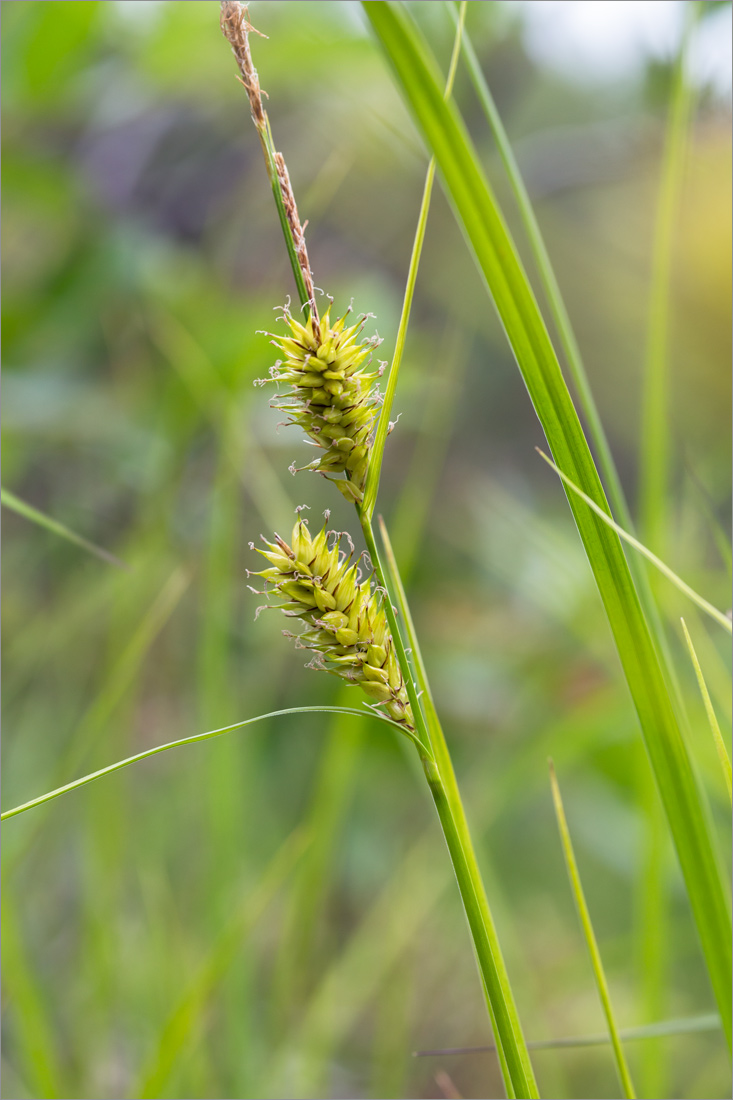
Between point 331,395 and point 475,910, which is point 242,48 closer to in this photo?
point 331,395

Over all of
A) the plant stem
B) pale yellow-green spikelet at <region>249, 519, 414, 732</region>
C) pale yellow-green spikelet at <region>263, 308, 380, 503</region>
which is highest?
pale yellow-green spikelet at <region>263, 308, 380, 503</region>

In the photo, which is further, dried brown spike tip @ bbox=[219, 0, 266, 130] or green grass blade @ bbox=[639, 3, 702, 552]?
green grass blade @ bbox=[639, 3, 702, 552]

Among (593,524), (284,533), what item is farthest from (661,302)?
(284,533)

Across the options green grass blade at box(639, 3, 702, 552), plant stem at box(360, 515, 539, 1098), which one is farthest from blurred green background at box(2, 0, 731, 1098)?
plant stem at box(360, 515, 539, 1098)

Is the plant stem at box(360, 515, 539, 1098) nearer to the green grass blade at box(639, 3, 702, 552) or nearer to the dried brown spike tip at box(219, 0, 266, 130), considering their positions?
the dried brown spike tip at box(219, 0, 266, 130)

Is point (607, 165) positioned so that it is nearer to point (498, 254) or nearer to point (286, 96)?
point (286, 96)

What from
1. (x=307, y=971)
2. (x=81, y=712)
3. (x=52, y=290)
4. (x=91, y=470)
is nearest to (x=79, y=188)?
(x=52, y=290)

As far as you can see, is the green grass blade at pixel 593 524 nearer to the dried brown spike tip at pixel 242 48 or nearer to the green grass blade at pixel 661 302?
the dried brown spike tip at pixel 242 48
